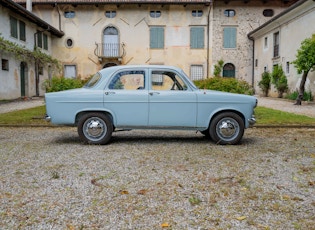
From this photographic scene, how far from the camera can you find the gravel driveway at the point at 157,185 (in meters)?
3.03

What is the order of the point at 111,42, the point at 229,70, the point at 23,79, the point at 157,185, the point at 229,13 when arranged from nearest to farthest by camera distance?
the point at 157,185, the point at 23,79, the point at 229,13, the point at 111,42, the point at 229,70

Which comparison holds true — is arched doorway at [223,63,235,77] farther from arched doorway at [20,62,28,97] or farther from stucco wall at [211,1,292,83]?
arched doorway at [20,62,28,97]

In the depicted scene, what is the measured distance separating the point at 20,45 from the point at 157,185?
21.2 meters

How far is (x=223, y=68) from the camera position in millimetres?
30250

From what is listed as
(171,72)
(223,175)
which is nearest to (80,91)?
(171,72)

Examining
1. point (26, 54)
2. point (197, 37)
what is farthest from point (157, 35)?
point (26, 54)

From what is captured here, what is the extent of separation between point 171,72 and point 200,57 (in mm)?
23665

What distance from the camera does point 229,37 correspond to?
29797 mm

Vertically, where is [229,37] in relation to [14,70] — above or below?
above

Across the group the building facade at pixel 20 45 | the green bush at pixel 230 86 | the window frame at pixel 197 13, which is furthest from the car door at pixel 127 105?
the window frame at pixel 197 13

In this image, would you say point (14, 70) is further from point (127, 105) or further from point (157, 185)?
point (157, 185)

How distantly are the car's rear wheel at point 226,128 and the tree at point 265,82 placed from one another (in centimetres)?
2128

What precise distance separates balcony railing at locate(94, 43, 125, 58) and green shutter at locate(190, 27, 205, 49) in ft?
19.6

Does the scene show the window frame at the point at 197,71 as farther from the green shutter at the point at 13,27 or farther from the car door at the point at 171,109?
the car door at the point at 171,109
